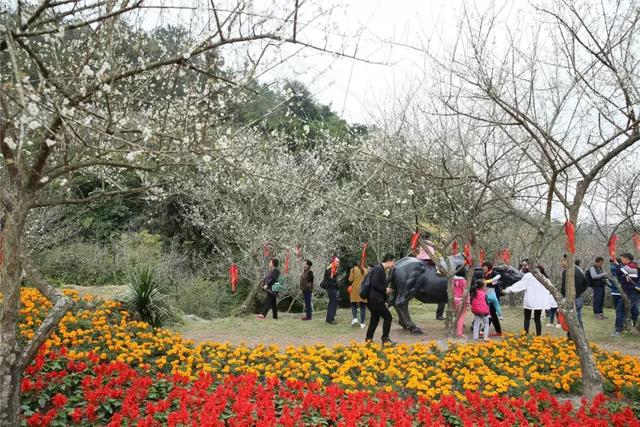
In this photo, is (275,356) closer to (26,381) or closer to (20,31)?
(26,381)

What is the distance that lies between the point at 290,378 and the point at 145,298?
502 centimetres

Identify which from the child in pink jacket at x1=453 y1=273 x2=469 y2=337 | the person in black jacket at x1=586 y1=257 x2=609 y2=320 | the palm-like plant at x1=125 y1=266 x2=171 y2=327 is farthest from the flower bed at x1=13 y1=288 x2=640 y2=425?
the person in black jacket at x1=586 y1=257 x2=609 y2=320

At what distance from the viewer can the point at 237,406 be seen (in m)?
5.38

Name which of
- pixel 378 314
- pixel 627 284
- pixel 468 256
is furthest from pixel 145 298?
pixel 627 284

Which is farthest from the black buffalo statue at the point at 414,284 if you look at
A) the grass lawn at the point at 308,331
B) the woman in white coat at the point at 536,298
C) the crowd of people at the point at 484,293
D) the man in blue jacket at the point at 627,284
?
the man in blue jacket at the point at 627,284

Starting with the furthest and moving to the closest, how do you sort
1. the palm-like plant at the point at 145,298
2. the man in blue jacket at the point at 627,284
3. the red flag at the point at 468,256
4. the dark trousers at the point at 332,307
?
the dark trousers at the point at 332,307, the man in blue jacket at the point at 627,284, the red flag at the point at 468,256, the palm-like plant at the point at 145,298

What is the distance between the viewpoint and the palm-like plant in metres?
10.5

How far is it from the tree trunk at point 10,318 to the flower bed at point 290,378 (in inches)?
17.8

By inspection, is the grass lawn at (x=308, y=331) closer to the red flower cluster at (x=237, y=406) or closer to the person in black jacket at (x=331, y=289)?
the person in black jacket at (x=331, y=289)

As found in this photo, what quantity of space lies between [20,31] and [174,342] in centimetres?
565

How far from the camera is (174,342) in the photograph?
27.6 feet

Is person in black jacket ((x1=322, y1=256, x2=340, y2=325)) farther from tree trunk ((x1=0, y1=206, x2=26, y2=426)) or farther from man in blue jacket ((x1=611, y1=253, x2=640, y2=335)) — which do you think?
tree trunk ((x1=0, y1=206, x2=26, y2=426))

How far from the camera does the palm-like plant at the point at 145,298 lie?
1052 cm

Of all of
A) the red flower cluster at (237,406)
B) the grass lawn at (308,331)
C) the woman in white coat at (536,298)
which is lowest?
the red flower cluster at (237,406)
